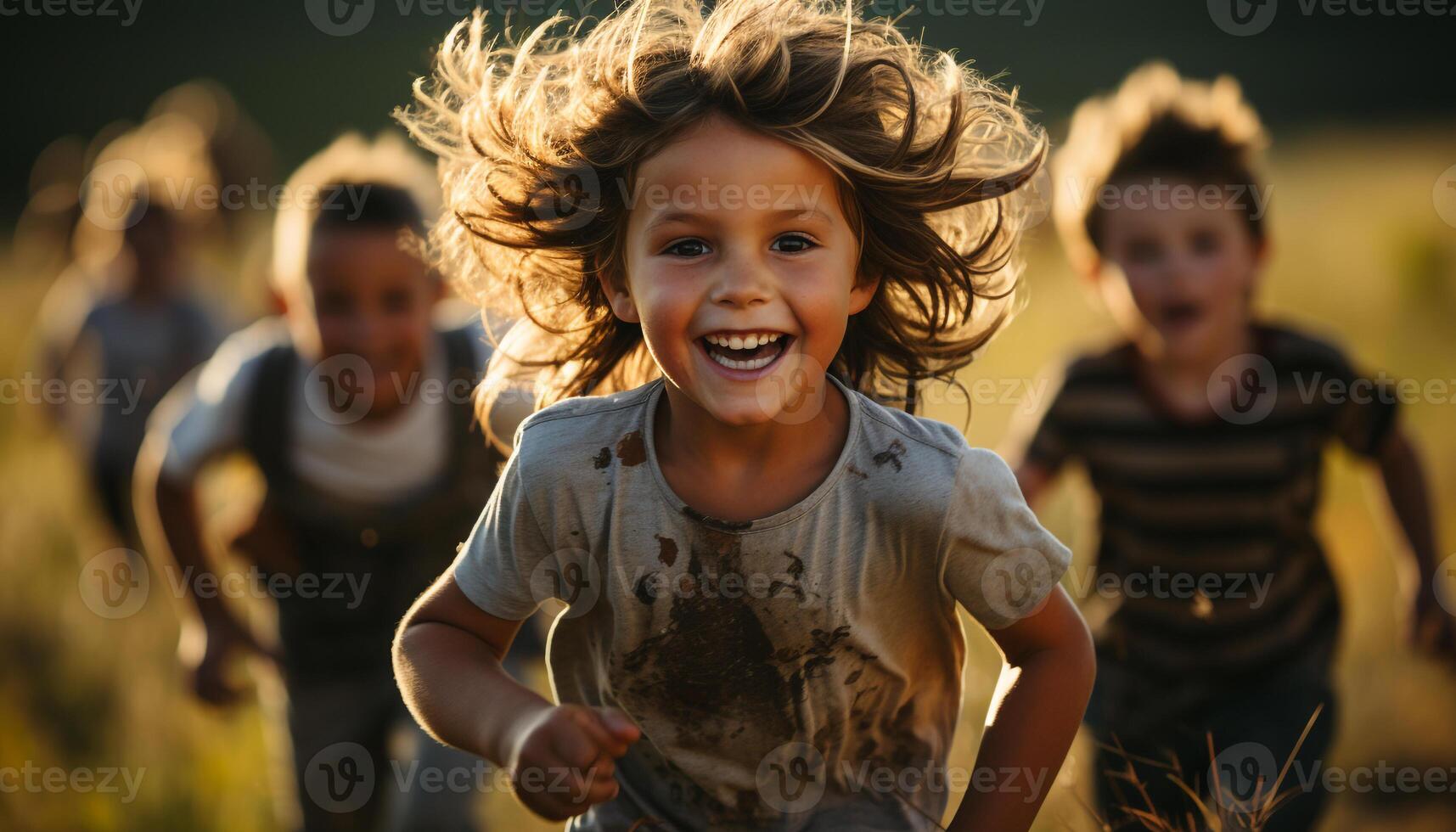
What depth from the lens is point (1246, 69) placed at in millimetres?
20641

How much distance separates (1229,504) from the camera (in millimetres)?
4008

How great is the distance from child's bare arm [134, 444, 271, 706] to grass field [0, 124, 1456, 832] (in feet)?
2.43

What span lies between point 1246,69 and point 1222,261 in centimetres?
1805

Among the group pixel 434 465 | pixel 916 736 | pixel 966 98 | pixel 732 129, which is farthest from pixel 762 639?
pixel 434 465

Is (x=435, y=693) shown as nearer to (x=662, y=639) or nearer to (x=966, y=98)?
(x=662, y=639)

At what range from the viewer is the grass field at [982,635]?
473 centimetres
